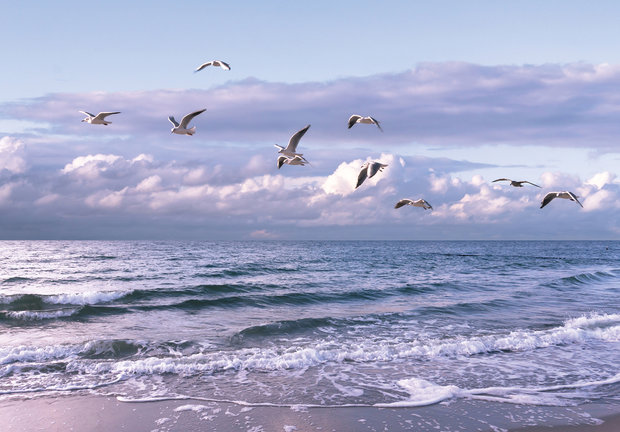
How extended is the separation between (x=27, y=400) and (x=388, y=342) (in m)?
9.11

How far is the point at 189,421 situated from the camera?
8.68 m

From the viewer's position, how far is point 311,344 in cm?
1448

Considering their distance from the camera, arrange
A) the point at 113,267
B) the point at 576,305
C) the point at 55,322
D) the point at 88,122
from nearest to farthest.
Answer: the point at 88,122
the point at 55,322
the point at 576,305
the point at 113,267

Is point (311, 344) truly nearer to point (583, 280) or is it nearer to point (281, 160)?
point (281, 160)

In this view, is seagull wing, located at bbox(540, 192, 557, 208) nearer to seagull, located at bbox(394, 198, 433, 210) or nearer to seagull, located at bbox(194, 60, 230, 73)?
seagull, located at bbox(394, 198, 433, 210)

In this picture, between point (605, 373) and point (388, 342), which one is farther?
point (388, 342)

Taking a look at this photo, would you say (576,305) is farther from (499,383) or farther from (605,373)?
(499,383)

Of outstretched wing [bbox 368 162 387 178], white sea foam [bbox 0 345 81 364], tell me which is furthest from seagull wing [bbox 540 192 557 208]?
Result: white sea foam [bbox 0 345 81 364]

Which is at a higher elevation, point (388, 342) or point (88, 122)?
point (88, 122)

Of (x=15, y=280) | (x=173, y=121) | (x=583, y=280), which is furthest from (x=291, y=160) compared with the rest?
(x=583, y=280)

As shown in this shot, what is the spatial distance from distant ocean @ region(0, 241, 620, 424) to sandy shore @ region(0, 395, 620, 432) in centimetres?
47

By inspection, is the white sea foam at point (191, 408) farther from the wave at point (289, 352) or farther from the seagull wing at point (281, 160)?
the seagull wing at point (281, 160)

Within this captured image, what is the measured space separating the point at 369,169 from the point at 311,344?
6148 mm

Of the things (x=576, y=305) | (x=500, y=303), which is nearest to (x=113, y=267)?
(x=500, y=303)
